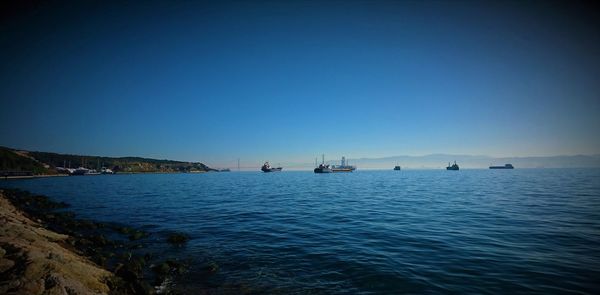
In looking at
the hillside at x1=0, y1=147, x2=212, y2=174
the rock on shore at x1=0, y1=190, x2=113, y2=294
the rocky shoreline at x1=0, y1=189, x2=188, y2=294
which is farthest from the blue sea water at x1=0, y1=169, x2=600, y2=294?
the hillside at x1=0, y1=147, x2=212, y2=174

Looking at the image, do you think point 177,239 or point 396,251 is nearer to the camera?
point 396,251

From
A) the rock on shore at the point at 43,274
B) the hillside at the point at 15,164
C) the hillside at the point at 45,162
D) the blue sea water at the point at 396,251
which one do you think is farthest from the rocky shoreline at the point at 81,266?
the hillside at the point at 45,162

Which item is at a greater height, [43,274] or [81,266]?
[43,274]

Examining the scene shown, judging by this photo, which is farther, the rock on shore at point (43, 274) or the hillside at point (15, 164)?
the hillside at point (15, 164)

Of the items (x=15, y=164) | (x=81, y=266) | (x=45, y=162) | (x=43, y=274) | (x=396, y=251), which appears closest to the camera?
(x=43, y=274)

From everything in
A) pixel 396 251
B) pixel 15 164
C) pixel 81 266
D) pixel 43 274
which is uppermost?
pixel 15 164

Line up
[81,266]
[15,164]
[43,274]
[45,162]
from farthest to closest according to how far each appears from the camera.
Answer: [45,162], [15,164], [81,266], [43,274]

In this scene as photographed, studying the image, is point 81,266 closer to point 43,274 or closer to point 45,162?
point 43,274

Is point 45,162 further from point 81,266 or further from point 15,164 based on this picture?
point 81,266

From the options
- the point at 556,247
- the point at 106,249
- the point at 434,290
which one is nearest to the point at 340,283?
the point at 434,290

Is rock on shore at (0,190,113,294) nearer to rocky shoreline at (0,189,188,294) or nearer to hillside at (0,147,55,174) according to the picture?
rocky shoreline at (0,189,188,294)

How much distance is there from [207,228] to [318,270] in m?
10.2

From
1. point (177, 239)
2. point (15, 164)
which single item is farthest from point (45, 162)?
point (177, 239)

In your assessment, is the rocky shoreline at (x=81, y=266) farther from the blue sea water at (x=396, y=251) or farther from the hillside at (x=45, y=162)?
the hillside at (x=45, y=162)
